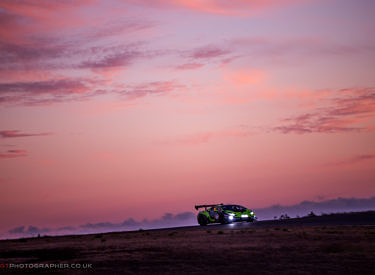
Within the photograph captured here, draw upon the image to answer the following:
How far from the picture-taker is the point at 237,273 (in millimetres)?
14891

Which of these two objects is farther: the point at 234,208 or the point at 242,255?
the point at 234,208

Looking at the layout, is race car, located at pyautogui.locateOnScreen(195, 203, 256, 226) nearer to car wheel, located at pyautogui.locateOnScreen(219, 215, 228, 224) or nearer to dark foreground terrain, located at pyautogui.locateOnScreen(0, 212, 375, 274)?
car wheel, located at pyautogui.locateOnScreen(219, 215, 228, 224)

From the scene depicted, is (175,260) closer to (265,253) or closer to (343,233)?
(265,253)

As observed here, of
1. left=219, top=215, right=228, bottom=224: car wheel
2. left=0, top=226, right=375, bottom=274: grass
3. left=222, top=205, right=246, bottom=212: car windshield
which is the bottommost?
left=0, top=226, right=375, bottom=274: grass

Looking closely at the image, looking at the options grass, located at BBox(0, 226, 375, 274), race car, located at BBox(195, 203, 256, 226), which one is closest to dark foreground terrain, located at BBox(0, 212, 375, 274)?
grass, located at BBox(0, 226, 375, 274)

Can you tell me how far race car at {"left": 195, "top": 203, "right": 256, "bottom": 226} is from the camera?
39.7 metres

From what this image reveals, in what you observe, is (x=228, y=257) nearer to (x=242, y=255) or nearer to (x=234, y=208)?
(x=242, y=255)

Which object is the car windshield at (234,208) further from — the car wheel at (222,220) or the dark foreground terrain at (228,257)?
the dark foreground terrain at (228,257)

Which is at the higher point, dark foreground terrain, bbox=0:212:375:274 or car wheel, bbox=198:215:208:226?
car wheel, bbox=198:215:208:226

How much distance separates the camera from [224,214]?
39594mm

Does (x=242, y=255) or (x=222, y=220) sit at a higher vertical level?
(x=222, y=220)

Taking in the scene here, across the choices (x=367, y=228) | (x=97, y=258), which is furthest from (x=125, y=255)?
(x=367, y=228)

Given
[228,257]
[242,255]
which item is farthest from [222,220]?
[228,257]

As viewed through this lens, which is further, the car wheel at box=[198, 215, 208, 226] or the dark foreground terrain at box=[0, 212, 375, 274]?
the car wheel at box=[198, 215, 208, 226]
